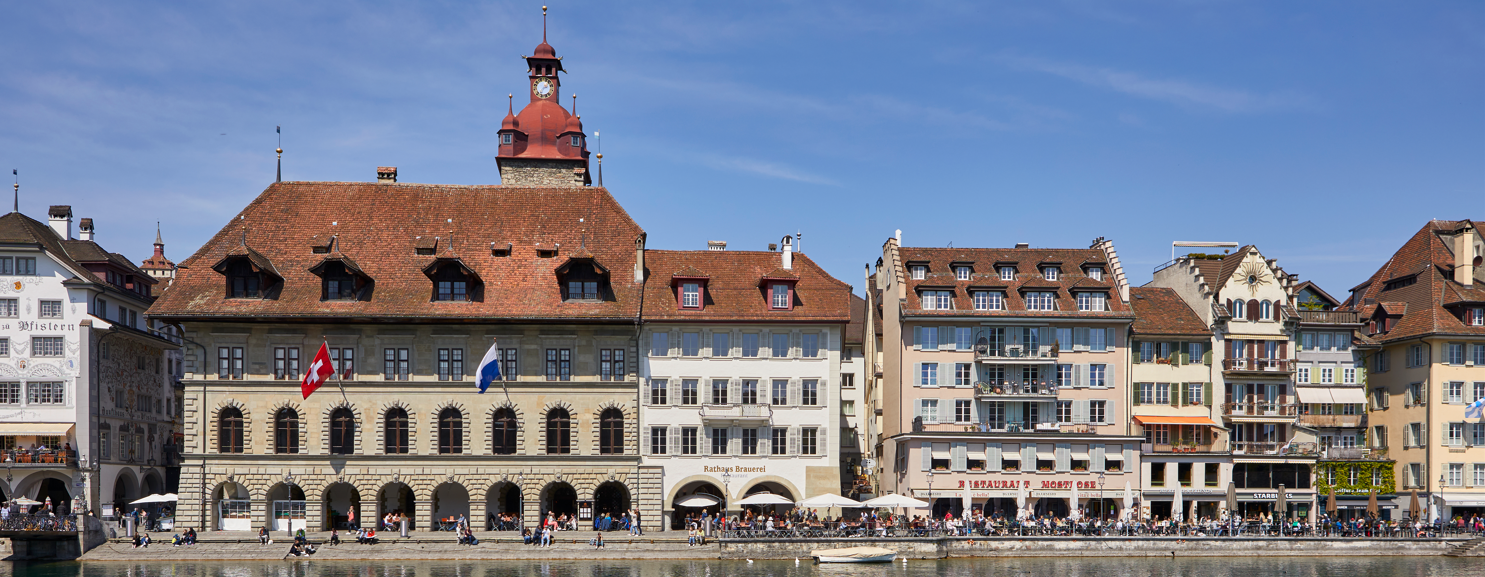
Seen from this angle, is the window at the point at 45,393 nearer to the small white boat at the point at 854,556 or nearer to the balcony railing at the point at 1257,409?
the small white boat at the point at 854,556

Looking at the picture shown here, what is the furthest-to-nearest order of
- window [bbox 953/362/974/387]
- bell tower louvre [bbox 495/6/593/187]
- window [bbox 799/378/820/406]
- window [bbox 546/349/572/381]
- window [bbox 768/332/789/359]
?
bell tower louvre [bbox 495/6/593/187] < window [bbox 953/362/974/387] < window [bbox 768/332/789/359] < window [bbox 799/378/820/406] < window [bbox 546/349/572/381]

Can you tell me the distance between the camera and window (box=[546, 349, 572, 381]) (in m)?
74.2

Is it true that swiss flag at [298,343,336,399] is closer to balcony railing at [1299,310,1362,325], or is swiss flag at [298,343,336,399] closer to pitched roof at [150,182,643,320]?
pitched roof at [150,182,643,320]

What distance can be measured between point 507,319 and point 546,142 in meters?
40.6

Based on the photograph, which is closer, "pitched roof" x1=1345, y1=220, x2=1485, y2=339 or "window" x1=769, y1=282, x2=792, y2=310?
"window" x1=769, y1=282, x2=792, y2=310

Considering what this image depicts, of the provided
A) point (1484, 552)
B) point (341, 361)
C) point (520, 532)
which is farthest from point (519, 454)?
point (1484, 552)

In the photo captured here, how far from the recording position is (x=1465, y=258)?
85.3m

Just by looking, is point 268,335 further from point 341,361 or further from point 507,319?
point 507,319

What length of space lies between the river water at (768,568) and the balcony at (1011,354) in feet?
41.2

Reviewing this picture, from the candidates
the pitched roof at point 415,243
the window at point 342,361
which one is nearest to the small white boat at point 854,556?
the pitched roof at point 415,243

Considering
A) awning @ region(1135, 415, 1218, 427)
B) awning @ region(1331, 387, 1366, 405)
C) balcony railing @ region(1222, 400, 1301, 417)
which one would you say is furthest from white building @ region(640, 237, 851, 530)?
awning @ region(1331, 387, 1366, 405)

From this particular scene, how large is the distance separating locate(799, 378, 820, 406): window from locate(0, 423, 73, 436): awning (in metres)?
36.6

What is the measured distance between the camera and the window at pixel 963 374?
258 feet

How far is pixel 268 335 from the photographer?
241ft
